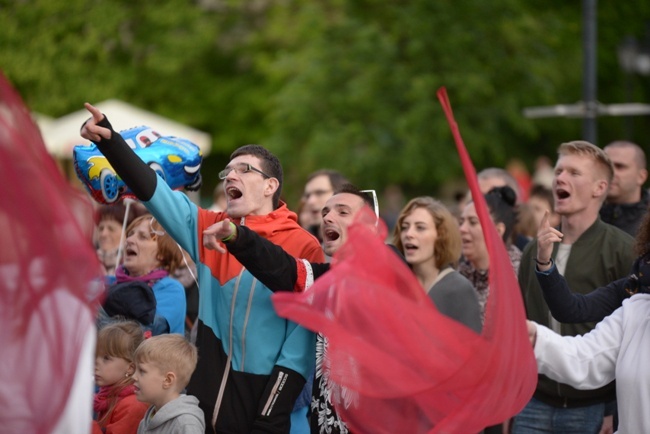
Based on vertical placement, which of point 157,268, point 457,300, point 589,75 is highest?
point 589,75

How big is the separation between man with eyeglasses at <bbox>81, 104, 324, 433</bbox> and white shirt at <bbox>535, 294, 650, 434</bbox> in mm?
1198

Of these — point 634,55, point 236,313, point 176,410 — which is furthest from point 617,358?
point 634,55

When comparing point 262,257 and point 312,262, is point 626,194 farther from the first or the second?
point 262,257

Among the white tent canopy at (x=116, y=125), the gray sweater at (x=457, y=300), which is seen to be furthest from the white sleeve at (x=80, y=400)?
the white tent canopy at (x=116, y=125)

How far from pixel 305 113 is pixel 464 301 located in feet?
43.4

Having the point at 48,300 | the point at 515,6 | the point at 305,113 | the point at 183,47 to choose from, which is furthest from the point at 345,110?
the point at 48,300

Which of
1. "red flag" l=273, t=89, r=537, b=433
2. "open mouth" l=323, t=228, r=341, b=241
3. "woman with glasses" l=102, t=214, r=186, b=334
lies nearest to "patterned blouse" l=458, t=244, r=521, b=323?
"open mouth" l=323, t=228, r=341, b=241

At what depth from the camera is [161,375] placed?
546 cm

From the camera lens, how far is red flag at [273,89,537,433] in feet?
14.4

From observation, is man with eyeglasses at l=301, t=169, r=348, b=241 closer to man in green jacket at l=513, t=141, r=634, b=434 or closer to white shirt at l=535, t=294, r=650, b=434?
man in green jacket at l=513, t=141, r=634, b=434

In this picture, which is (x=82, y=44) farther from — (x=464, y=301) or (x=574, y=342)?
(x=574, y=342)

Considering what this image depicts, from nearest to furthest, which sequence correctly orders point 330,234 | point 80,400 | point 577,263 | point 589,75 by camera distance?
1. point 80,400
2. point 330,234
3. point 577,263
4. point 589,75

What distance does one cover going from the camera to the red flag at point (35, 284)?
135 inches

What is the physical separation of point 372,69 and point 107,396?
531 inches
